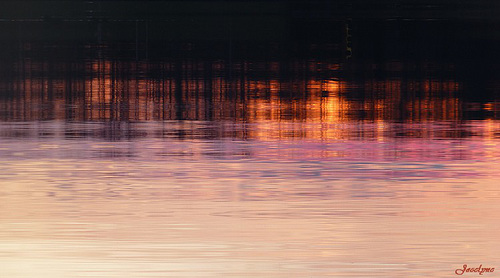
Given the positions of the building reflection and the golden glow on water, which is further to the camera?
the building reflection

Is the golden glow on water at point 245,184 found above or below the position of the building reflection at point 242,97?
below

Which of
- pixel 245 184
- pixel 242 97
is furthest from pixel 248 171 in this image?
pixel 242 97

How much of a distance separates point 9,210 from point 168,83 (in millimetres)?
10369

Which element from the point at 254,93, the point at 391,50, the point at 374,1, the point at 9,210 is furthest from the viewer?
the point at 374,1

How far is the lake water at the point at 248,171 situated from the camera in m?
6.68

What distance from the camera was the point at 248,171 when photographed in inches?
386

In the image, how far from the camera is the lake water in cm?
668

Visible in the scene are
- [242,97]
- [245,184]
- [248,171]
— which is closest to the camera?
[245,184]

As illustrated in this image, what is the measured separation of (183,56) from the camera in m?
→ 23.4

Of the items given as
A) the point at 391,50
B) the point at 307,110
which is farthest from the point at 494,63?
the point at 307,110

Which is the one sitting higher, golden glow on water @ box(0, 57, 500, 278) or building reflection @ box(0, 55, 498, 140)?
building reflection @ box(0, 55, 498, 140)

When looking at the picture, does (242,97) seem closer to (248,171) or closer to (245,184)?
(248,171)

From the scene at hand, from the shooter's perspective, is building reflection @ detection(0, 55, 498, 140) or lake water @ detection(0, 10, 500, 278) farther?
building reflection @ detection(0, 55, 498, 140)

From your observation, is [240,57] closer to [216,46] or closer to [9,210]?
[216,46]
